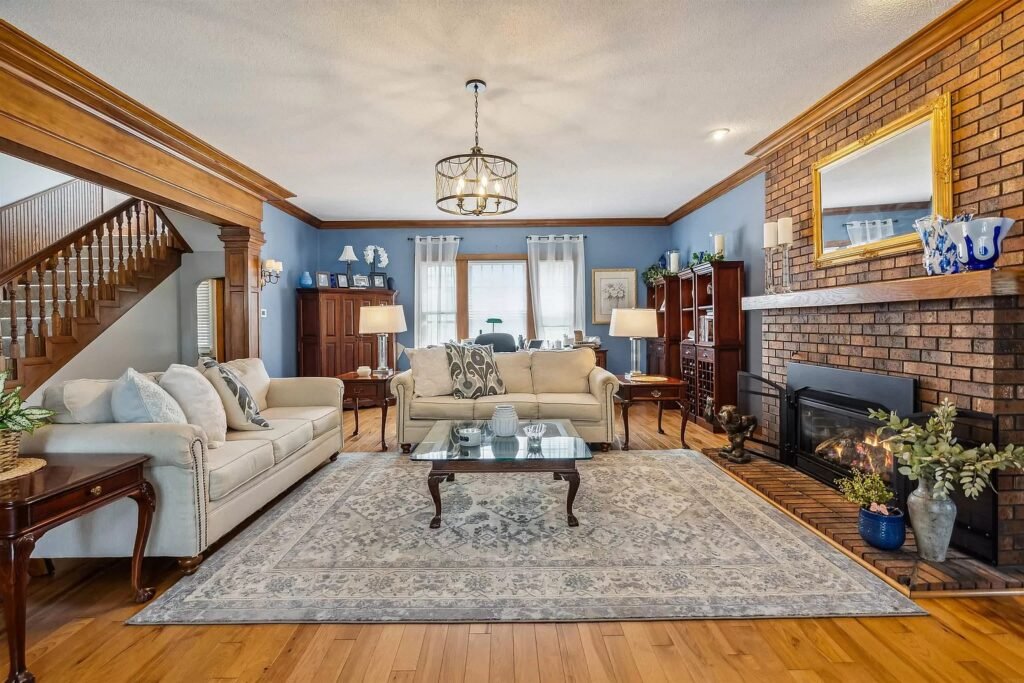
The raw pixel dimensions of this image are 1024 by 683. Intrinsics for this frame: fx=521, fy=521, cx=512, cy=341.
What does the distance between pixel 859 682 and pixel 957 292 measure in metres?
1.76

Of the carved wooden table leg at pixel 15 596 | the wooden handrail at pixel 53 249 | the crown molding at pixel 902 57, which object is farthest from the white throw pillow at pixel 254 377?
the crown molding at pixel 902 57

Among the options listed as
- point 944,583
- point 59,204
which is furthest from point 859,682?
point 59,204

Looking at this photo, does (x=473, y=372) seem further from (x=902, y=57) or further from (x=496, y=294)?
(x=902, y=57)

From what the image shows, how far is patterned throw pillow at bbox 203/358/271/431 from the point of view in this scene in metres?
3.35

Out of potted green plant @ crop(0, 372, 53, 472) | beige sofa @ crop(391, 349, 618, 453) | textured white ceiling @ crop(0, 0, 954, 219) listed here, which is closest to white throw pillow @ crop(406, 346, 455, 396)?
beige sofa @ crop(391, 349, 618, 453)

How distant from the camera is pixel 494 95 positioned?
3.38m

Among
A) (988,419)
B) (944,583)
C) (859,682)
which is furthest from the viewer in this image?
(988,419)

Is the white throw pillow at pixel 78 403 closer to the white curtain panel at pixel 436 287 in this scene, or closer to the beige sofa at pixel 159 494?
the beige sofa at pixel 159 494

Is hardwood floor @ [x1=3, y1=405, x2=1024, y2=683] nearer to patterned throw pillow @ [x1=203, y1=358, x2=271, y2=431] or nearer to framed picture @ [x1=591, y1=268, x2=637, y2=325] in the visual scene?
patterned throw pillow @ [x1=203, y1=358, x2=271, y2=431]

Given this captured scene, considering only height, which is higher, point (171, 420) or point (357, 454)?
point (171, 420)

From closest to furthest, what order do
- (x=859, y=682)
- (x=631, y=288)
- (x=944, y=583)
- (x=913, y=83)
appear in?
(x=859, y=682) < (x=944, y=583) < (x=913, y=83) < (x=631, y=288)

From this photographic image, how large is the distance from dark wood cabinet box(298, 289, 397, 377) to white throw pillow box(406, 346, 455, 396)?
1.97m

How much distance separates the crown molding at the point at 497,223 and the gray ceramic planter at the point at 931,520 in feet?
18.5

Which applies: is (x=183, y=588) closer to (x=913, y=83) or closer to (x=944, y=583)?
(x=944, y=583)
